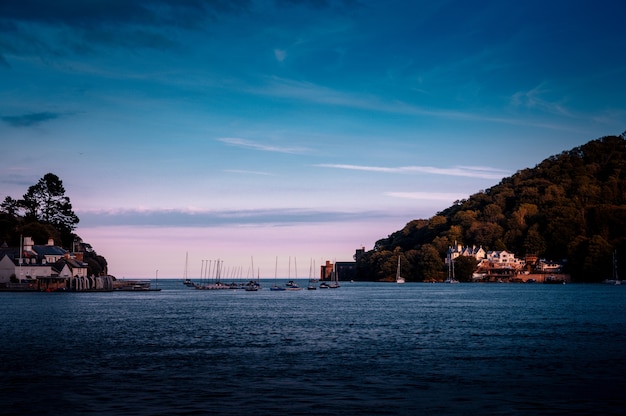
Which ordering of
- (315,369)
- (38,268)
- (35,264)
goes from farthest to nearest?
1. (38,268)
2. (35,264)
3. (315,369)

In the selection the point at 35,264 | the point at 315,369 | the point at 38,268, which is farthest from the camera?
the point at 38,268

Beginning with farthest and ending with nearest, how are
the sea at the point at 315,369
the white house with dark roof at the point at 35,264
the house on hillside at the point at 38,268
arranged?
the white house with dark roof at the point at 35,264
the house on hillside at the point at 38,268
the sea at the point at 315,369

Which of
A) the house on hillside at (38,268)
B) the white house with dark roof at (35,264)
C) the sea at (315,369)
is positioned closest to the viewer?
the sea at (315,369)

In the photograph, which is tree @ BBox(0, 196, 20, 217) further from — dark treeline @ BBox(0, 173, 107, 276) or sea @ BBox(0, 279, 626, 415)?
sea @ BBox(0, 279, 626, 415)

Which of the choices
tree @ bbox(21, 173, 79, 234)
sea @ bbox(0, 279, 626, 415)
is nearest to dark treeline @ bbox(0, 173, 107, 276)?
tree @ bbox(21, 173, 79, 234)

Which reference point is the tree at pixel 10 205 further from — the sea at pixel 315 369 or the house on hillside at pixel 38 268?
the sea at pixel 315 369

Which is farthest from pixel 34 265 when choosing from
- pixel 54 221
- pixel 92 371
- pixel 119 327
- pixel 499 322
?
pixel 92 371

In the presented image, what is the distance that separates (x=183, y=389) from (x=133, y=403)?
3.11 metres

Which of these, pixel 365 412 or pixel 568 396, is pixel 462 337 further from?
pixel 365 412

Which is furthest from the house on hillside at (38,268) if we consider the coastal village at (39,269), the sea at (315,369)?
the sea at (315,369)

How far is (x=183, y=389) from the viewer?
2677 centimetres

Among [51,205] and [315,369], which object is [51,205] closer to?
[51,205]

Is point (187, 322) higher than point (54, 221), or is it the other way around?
point (54, 221)

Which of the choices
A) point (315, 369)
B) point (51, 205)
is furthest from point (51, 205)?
point (315, 369)
